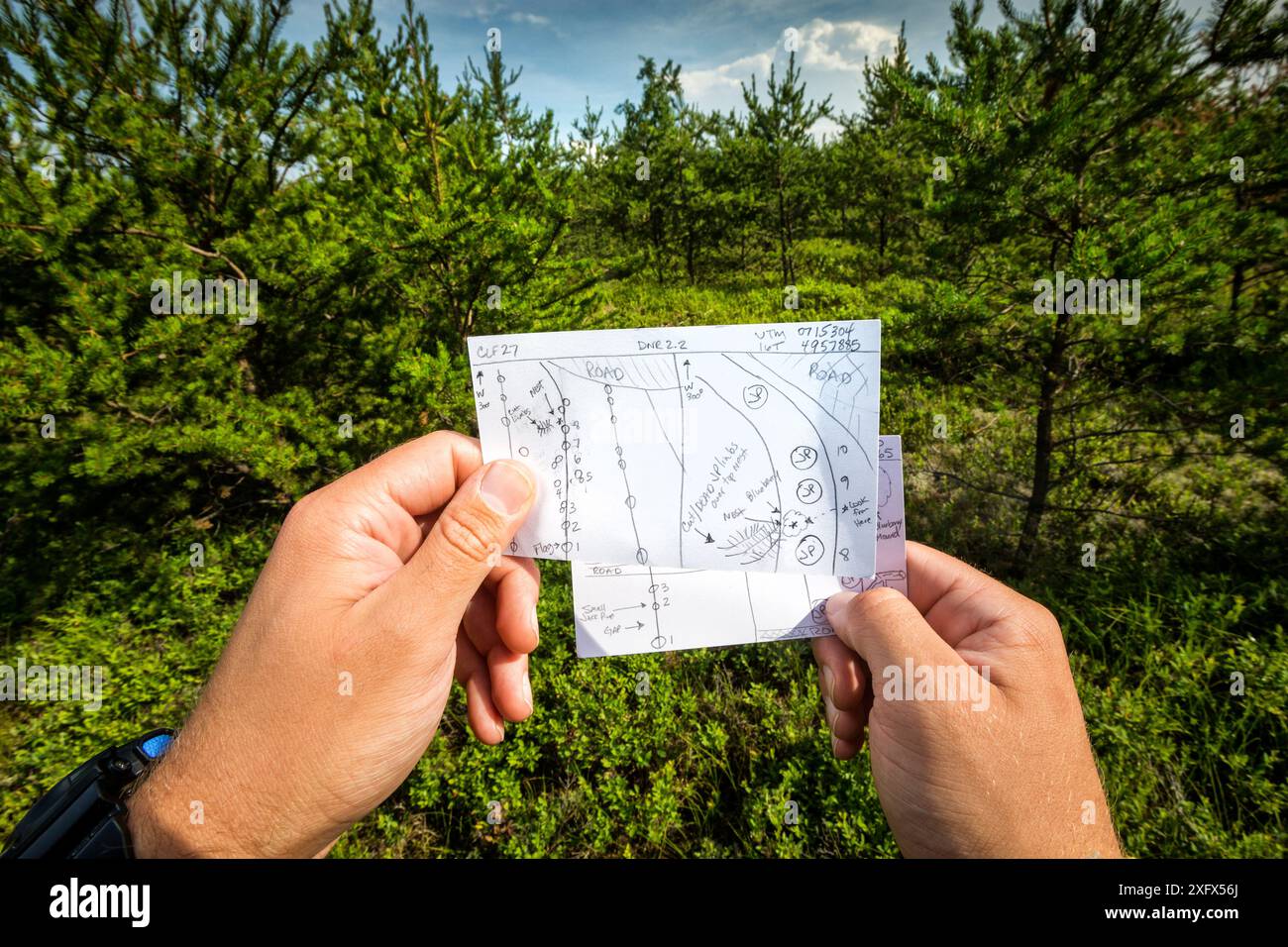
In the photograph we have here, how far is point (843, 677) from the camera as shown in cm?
171

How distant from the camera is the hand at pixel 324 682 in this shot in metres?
1.34

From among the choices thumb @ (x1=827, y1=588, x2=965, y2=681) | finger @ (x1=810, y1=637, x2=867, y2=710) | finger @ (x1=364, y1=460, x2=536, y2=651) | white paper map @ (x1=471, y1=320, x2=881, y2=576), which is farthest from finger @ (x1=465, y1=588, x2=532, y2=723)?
thumb @ (x1=827, y1=588, x2=965, y2=681)

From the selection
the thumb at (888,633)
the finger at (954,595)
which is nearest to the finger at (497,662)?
the thumb at (888,633)

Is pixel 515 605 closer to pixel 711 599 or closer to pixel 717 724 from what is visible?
pixel 711 599

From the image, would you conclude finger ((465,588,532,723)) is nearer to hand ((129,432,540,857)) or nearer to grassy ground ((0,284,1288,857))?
hand ((129,432,540,857))

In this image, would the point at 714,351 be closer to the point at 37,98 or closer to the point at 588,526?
the point at 588,526

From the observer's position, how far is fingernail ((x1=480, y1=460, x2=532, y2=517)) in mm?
1600

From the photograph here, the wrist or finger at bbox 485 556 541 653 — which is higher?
finger at bbox 485 556 541 653

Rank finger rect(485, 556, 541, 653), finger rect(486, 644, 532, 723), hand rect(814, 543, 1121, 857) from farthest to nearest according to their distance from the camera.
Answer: finger rect(486, 644, 532, 723)
finger rect(485, 556, 541, 653)
hand rect(814, 543, 1121, 857)

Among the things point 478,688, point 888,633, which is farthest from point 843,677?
point 478,688

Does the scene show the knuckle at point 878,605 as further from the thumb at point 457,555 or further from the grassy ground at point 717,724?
the grassy ground at point 717,724

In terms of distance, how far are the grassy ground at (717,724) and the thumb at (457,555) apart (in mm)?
1800

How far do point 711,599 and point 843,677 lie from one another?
0.51 metres
